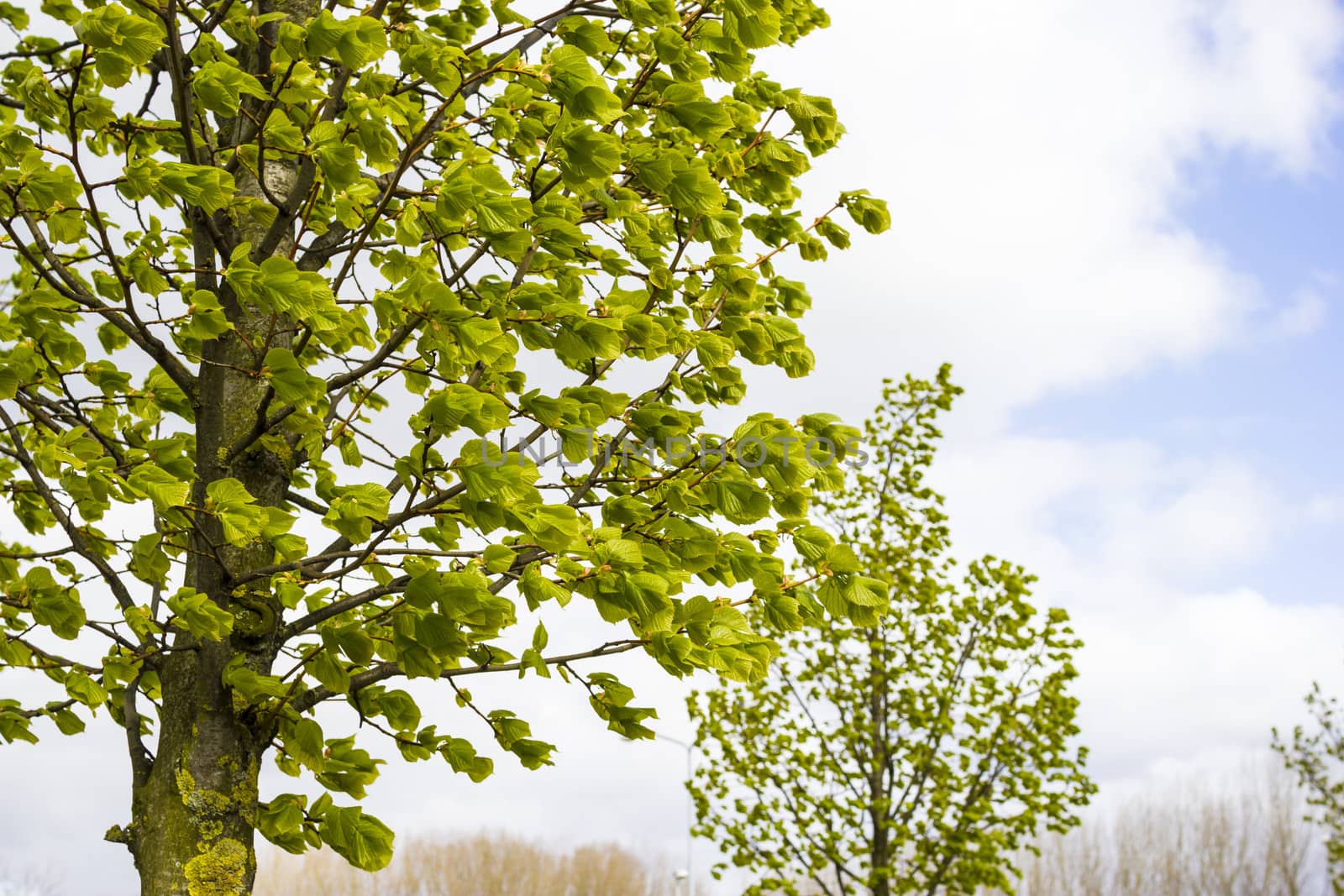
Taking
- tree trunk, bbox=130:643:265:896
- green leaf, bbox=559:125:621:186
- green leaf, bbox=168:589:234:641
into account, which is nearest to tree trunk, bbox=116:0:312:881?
tree trunk, bbox=130:643:265:896

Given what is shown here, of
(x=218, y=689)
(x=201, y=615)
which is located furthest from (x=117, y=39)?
(x=218, y=689)

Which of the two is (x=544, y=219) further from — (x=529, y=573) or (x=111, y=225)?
(x=111, y=225)

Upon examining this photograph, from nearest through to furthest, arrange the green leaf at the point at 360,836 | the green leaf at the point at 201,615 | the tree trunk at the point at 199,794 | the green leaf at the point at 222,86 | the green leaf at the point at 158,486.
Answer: the green leaf at the point at 158,486 → the green leaf at the point at 222,86 → the green leaf at the point at 201,615 → the green leaf at the point at 360,836 → the tree trunk at the point at 199,794

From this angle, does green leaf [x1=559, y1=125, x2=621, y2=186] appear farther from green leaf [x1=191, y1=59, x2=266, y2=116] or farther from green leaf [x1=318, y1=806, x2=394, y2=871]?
green leaf [x1=318, y1=806, x2=394, y2=871]

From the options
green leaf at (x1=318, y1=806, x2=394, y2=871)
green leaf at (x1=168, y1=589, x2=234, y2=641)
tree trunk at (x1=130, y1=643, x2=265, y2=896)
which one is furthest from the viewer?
tree trunk at (x1=130, y1=643, x2=265, y2=896)

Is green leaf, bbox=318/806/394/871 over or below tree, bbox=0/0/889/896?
below

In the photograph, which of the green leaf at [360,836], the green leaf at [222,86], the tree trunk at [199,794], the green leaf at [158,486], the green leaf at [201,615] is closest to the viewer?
the green leaf at [158,486]

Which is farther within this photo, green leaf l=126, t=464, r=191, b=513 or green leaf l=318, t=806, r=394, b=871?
green leaf l=318, t=806, r=394, b=871

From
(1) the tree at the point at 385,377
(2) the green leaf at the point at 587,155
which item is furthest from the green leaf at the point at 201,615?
(2) the green leaf at the point at 587,155

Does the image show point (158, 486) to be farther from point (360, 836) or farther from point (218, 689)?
point (360, 836)

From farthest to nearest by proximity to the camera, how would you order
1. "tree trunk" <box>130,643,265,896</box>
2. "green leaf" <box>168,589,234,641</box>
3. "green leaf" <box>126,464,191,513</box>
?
1. "tree trunk" <box>130,643,265,896</box>
2. "green leaf" <box>168,589,234,641</box>
3. "green leaf" <box>126,464,191,513</box>

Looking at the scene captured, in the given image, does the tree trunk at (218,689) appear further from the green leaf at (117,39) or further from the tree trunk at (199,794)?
the green leaf at (117,39)

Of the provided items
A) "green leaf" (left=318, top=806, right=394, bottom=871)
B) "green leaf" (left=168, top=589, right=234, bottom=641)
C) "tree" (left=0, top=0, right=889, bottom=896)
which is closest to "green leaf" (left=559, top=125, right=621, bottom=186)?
"tree" (left=0, top=0, right=889, bottom=896)

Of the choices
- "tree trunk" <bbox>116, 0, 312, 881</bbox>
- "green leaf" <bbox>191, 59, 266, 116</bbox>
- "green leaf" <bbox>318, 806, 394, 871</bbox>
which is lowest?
"green leaf" <bbox>318, 806, 394, 871</bbox>
